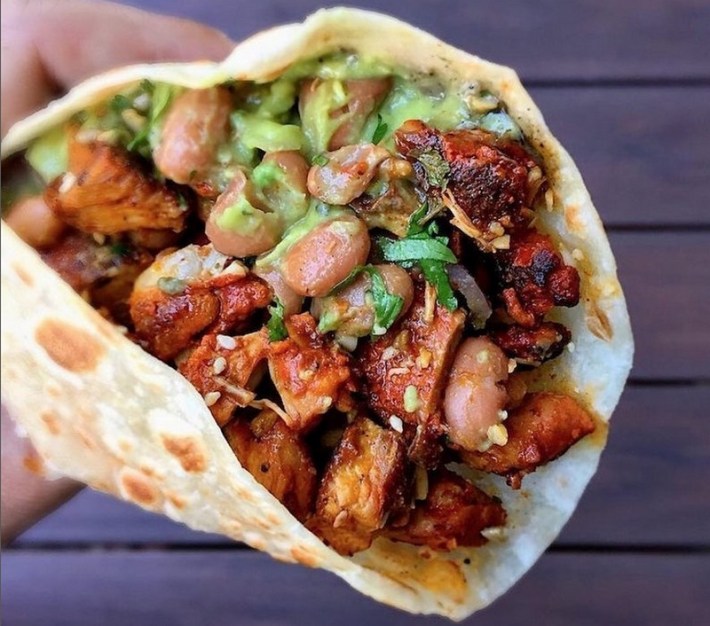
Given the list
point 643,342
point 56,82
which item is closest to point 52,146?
point 56,82

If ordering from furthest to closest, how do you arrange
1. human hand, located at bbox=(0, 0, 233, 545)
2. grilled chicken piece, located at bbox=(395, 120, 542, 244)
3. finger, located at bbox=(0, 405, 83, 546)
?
finger, located at bbox=(0, 405, 83, 546), human hand, located at bbox=(0, 0, 233, 545), grilled chicken piece, located at bbox=(395, 120, 542, 244)

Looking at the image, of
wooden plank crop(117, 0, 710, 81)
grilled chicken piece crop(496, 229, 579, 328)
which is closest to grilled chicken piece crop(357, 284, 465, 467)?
grilled chicken piece crop(496, 229, 579, 328)

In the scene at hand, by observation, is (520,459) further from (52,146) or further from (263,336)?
(52,146)

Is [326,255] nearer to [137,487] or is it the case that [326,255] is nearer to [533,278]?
[533,278]

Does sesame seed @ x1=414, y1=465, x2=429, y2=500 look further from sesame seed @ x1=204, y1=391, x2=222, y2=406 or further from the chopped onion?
sesame seed @ x1=204, y1=391, x2=222, y2=406

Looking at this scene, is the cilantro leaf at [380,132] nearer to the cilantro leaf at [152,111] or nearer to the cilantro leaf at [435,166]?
the cilantro leaf at [435,166]
